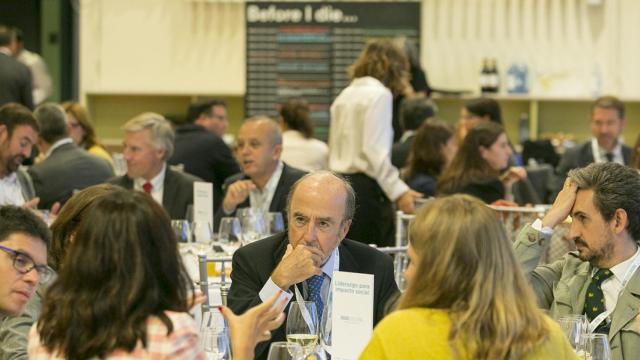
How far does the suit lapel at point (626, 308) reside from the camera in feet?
10.9

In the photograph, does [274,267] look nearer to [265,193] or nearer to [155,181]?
[265,193]

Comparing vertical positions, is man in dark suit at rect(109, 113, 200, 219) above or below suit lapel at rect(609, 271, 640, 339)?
above

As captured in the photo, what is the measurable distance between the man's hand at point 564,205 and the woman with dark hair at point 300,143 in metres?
4.40

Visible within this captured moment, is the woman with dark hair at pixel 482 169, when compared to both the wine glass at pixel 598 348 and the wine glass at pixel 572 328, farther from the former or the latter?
the wine glass at pixel 598 348

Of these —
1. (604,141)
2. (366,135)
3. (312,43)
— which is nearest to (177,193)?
(366,135)

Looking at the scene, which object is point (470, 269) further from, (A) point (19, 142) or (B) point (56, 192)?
(B) point (56, 192)

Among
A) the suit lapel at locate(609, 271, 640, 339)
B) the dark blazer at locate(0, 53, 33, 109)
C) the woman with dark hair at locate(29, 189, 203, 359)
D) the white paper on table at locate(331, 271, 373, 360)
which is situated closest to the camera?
the woman with dark hair at locate(29, 189, 203, 359)

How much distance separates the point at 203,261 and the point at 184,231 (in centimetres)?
162

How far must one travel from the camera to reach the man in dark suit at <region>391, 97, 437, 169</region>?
7.96 m

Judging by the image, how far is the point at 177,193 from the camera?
6250 millimetres

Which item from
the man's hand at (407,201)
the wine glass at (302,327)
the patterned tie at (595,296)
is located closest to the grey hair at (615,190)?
the patterned tie at (595,296)

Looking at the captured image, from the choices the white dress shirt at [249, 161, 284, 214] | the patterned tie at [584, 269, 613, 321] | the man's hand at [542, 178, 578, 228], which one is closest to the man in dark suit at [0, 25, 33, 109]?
the white dress shirt at [249, 161, 284, 214]

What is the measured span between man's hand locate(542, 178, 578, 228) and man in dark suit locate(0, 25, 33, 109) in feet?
17.1

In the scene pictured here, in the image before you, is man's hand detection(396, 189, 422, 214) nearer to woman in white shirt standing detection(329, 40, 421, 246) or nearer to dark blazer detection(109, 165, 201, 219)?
woman in white shirt standing detection(329, 40, 421, 246)
